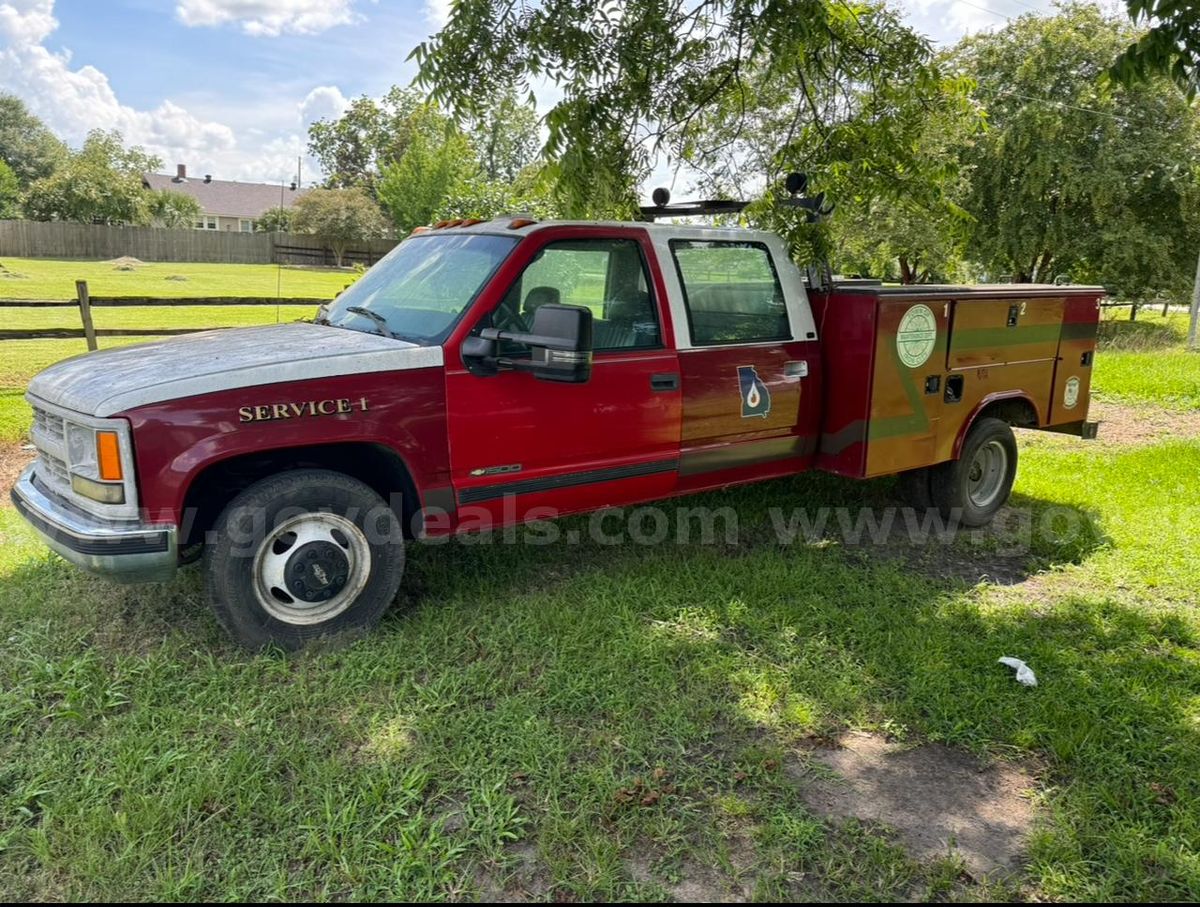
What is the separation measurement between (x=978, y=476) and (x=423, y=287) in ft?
13.6

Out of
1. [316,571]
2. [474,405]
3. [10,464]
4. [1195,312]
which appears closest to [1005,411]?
[474,405]

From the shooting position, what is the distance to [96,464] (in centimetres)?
356

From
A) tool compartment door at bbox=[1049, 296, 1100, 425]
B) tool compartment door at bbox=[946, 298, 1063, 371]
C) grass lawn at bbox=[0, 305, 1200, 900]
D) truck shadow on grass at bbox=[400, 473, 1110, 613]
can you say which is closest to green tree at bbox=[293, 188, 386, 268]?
truck shadow on grass at bbox=[400, 473, 1110, 613]

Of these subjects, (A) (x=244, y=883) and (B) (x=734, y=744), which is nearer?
(A) (x=244, y=883)

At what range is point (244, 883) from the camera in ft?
8.61

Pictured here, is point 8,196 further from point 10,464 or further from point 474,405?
point 474,405

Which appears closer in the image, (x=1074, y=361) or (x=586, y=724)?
(x=586, y=724)

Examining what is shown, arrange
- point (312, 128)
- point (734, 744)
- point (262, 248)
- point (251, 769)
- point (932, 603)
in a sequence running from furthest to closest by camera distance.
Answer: point (312, 128) → point (262, 248) → point (932, 603) → point (734, 744) → point (251, 769)

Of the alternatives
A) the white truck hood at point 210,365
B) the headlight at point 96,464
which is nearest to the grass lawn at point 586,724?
the headlight at point 96,464

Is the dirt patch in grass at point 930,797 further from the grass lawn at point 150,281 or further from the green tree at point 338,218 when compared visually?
the green tree at point 338,218

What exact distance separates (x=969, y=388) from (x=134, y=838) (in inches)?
203

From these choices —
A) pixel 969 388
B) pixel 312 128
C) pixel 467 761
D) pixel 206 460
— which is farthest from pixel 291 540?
pixel 312 128

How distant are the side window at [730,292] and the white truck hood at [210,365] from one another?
156cm

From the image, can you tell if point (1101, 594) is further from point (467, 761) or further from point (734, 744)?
point (467, 761)
